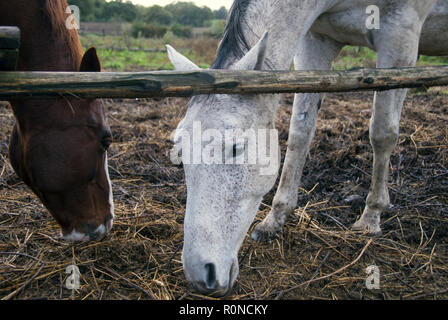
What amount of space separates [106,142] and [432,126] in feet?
14.9

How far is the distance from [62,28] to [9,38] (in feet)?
1.88

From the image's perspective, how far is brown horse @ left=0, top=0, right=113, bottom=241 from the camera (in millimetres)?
2031

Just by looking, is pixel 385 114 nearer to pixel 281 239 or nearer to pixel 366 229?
pixel 366 229

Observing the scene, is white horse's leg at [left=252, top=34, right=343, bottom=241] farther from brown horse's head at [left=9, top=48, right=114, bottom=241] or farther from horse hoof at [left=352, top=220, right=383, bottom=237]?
brown horse's head at [left=9, top=48, right=114, bottom=241]

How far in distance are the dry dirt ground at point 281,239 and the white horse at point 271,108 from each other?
11.1 inches

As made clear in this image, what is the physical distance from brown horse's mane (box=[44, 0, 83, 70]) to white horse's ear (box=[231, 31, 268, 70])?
1.01 metres

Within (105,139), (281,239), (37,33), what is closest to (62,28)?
(37,33)

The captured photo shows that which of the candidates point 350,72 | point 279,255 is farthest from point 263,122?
point 279,255

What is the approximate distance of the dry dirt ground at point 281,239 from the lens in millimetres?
2174

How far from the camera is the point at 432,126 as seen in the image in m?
4.98

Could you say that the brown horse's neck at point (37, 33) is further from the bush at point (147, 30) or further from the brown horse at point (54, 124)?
the bush at point (147, 30)

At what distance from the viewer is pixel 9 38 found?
1.60 m

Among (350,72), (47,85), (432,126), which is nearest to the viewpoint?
(47,85)

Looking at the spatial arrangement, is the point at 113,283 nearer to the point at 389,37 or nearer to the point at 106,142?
the point at 106,142
